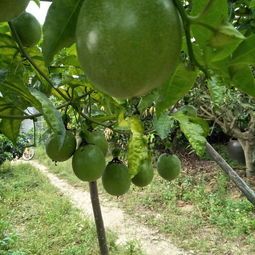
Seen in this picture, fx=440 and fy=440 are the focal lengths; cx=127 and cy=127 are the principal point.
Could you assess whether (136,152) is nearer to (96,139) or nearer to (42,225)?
(96,139)

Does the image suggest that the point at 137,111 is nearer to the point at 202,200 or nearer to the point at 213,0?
the point at 213,0

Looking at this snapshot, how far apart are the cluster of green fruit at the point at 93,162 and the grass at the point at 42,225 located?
→ 3.17 meters

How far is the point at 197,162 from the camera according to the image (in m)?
7.98

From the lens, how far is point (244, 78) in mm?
645

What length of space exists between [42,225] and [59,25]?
17.8 feet

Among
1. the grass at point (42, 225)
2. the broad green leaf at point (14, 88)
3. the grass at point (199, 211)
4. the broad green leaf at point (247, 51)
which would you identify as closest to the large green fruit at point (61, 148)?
the broad green leaf at point (14, 88)

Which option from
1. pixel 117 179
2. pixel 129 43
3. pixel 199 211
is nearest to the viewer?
Answer: pixel 129 43

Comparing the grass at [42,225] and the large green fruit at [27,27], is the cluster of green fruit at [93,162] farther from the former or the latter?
the grass at [42,225]

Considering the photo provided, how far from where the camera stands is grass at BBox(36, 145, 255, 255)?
4695 millimetres

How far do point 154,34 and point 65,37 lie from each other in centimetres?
17

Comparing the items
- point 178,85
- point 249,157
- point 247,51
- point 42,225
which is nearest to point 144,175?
point 178,85

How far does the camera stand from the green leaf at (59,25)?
0.56 m

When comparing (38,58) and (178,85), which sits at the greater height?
(38,58)

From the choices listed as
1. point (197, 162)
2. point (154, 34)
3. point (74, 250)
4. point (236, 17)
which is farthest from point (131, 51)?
point (197, 162)
